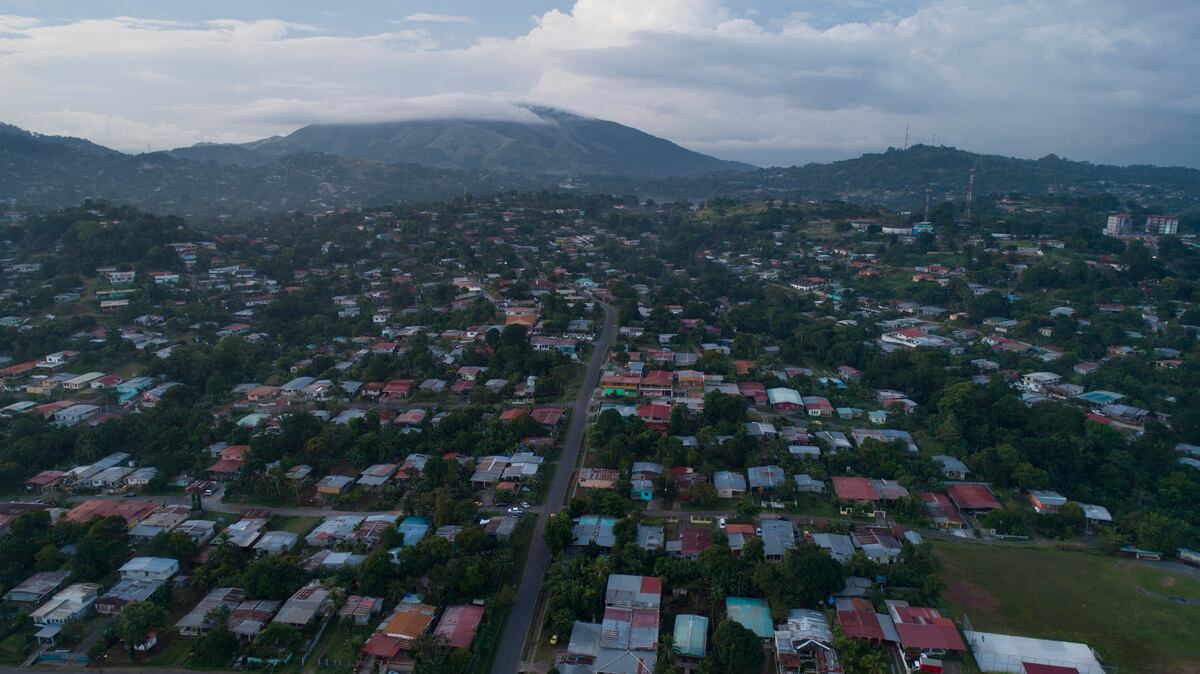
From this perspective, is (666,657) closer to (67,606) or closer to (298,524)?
(298,524)

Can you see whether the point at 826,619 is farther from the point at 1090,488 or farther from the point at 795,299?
the point at 795,299

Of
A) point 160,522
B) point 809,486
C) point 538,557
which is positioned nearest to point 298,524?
point 160,522

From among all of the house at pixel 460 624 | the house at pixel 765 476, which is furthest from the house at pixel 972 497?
the house at pixel 460 624

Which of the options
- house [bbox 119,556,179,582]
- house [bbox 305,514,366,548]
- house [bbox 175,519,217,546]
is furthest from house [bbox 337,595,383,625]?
house [bbox 175,519,217,546]

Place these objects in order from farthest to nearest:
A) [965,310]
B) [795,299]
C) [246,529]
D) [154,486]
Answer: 1. [795,299]
2. [965,310]
3. [154,486]
4. [246,529]

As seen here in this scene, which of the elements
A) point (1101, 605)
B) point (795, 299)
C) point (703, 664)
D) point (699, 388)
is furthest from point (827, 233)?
point (703, 664)

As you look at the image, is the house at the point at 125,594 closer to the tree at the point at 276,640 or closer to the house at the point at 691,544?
the tree at the point at 276,640
